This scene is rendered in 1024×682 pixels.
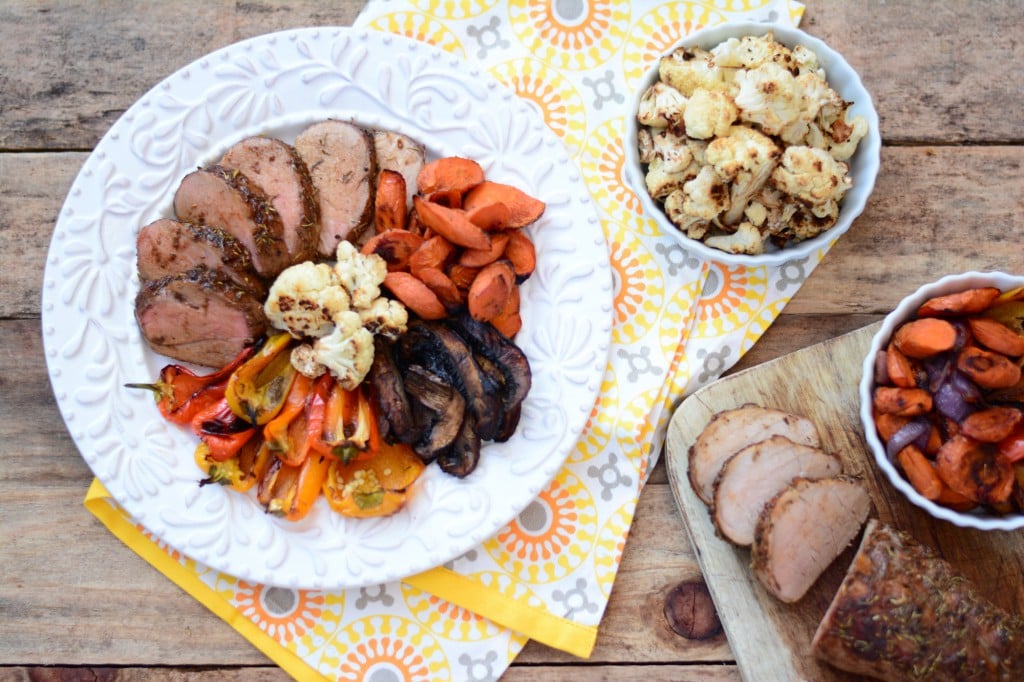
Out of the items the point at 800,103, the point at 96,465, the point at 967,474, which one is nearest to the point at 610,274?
the point at 800,103

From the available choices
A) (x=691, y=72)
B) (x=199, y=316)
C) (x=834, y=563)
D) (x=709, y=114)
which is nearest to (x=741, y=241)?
(x=709, y=114)

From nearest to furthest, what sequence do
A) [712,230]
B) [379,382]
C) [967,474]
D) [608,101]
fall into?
[967,474] → [379,382] → [712,230] → [608,101]

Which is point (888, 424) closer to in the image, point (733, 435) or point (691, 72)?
point (733, 435)

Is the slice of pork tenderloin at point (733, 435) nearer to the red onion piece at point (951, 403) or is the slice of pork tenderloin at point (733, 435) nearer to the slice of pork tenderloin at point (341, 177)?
the red onion piece at point (951, 403)

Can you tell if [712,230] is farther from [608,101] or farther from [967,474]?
[967,474]

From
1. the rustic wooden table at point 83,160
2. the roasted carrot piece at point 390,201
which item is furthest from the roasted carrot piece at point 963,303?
the roasted carrot piece at point 390,201
